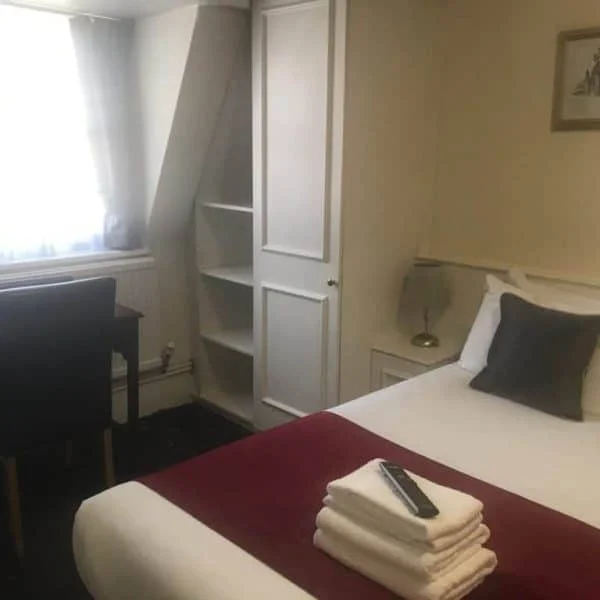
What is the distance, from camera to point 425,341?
2877 mm

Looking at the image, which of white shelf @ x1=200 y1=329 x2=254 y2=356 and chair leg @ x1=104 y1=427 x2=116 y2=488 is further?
white shelf @ x1=200 y1=329 x2=254 y2=356

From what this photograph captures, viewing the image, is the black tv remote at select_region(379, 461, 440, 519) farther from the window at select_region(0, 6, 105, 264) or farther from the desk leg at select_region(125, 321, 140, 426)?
the window at select_region(0, 6, 105, 264)

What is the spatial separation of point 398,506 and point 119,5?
2559 millimetres

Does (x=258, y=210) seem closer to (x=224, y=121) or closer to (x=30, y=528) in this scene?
(x=224, y=121)

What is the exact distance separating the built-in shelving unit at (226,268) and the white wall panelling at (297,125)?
391 mm

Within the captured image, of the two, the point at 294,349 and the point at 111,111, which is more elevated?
the point at 111,111

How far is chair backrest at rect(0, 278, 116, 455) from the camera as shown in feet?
7.59

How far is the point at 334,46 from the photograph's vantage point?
102 inches

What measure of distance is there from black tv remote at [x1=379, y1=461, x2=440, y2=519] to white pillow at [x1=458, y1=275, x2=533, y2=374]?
3.53ft

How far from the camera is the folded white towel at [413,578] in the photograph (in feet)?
4.17

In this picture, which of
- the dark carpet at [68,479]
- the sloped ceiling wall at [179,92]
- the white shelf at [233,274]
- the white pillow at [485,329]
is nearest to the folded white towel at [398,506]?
the white pillow at [485,329]

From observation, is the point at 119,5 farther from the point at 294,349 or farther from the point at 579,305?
the point at 579,305

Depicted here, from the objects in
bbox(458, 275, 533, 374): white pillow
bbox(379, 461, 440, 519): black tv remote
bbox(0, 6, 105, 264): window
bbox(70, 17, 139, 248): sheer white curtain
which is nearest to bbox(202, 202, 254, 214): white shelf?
bbox(70, 17, 139, 248): sheer white curtain

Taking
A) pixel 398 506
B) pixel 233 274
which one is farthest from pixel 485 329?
pixel 233 274
